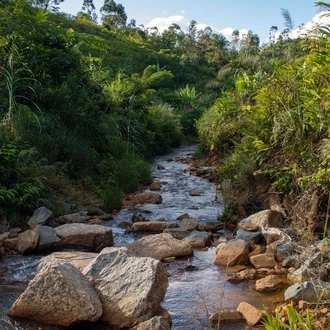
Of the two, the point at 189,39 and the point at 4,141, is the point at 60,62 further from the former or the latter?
the point at 189,39

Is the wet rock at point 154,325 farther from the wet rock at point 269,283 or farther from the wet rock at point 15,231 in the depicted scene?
the wet rock at point 15,231

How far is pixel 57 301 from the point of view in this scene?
13.4 feet

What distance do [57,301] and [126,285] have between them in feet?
2.17

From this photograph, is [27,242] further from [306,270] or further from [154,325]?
[306,270]

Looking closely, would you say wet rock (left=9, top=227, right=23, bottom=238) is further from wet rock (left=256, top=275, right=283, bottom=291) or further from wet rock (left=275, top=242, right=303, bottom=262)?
wet rock (left=275, top=242, right=303, bottom=262)

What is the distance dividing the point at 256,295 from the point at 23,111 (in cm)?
659

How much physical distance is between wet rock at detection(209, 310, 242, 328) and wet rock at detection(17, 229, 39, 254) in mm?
2944

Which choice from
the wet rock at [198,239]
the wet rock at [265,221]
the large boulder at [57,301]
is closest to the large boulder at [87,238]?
the wet rock at [198,239]

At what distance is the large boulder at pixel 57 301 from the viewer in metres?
4.06

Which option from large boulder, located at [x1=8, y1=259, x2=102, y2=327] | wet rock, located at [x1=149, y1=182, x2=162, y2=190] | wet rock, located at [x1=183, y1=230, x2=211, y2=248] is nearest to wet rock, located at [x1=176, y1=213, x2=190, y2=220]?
wet rock, located at [x1=183, y1=230, x2=211, y2=248]

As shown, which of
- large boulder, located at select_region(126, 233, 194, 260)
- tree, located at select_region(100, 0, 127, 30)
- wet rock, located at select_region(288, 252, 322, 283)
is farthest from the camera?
tree, located at select_region(100, 0, 127, 30)

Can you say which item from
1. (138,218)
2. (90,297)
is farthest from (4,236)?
(90,297)

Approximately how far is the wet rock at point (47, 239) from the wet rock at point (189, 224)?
7.52ft

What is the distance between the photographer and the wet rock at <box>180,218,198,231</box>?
7713 millimetres
